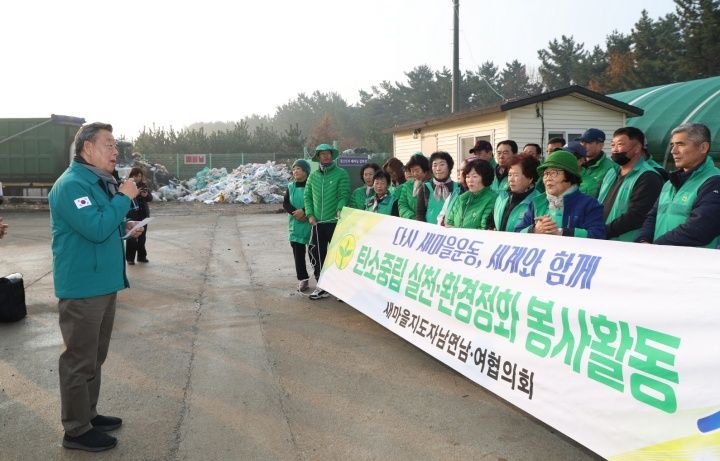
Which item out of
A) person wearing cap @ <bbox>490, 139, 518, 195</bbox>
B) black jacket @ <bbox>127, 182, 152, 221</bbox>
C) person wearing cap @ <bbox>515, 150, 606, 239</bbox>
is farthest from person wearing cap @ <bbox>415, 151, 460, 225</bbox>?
black jacket @ <bbox>127, 182, 152, 221</bbox>

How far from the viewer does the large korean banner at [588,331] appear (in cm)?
254

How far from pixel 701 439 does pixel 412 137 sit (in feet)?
65.2

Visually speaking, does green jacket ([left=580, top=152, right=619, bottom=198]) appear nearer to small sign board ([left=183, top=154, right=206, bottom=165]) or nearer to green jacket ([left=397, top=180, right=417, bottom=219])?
green jacket ([left=397, top=180, right=417, bottom=219])

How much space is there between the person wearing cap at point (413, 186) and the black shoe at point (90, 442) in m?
4.03

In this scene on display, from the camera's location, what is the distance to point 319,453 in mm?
3273

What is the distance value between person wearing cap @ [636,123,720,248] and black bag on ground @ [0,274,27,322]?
6.44 meters

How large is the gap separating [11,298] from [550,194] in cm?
577

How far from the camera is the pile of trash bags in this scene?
2572cm

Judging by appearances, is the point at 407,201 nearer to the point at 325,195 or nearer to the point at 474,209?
the point at 325,195

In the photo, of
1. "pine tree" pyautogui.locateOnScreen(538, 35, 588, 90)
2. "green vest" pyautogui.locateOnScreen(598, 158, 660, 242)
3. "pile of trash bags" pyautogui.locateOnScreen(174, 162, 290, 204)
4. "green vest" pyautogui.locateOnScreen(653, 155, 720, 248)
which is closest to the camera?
"green vest" pyautogui.locateOnScreen(653, 155, 720, 248)

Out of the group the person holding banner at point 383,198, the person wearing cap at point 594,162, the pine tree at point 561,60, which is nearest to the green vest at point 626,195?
the person wearing cap at point 594,162

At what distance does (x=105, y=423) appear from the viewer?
3.59 meters

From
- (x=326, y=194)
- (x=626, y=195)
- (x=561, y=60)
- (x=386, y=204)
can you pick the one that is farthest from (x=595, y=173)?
(x=561, y=60)

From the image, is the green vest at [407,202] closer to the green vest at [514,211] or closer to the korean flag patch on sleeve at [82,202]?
the green vest at [514,211]
